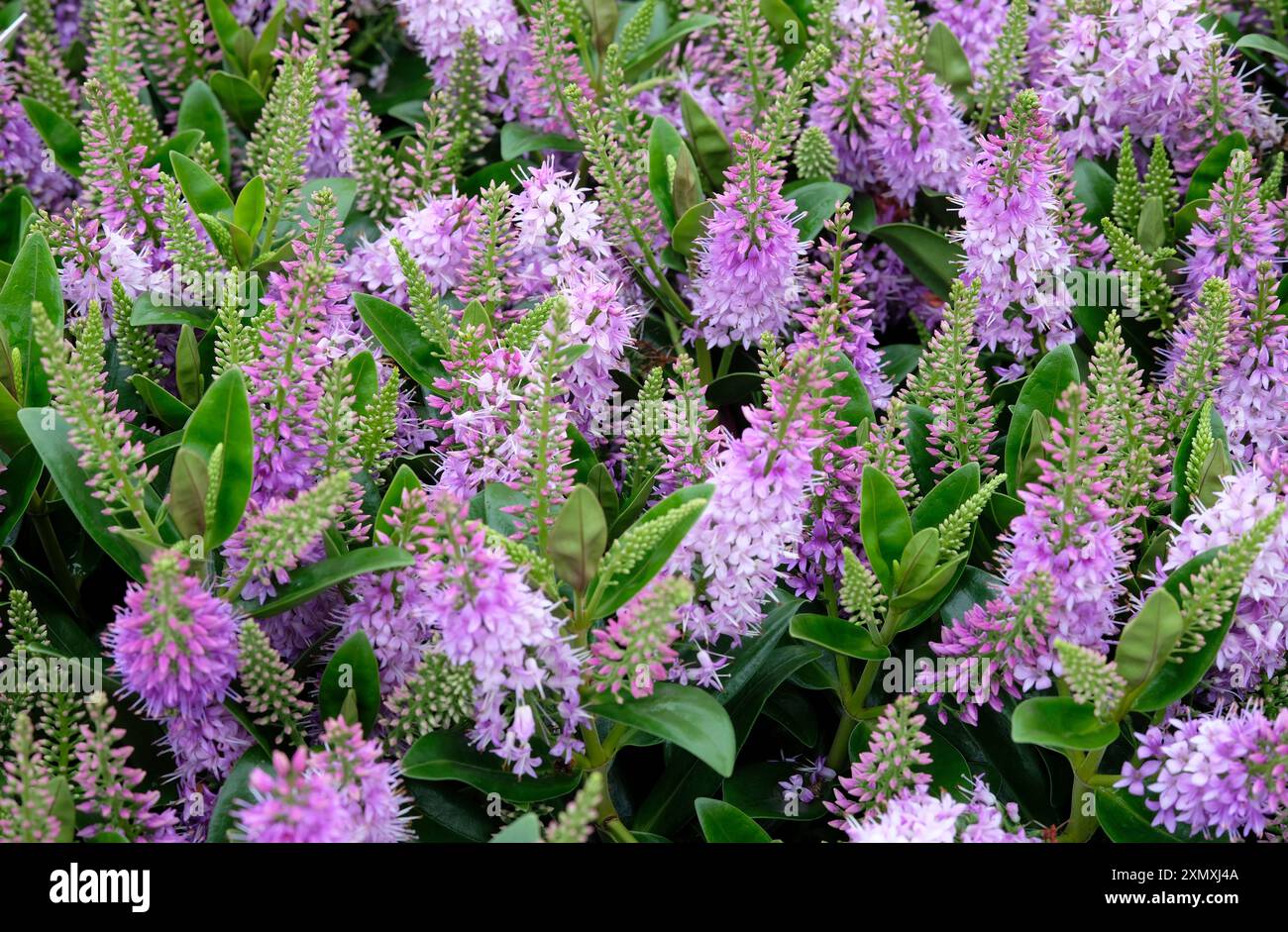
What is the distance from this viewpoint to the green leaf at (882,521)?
171 cm

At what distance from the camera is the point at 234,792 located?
1606mm

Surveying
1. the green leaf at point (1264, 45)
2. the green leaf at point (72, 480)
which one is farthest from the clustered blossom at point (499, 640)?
the green leaf at point (1264, 45)

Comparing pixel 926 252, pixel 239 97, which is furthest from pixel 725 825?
pixel 239 97

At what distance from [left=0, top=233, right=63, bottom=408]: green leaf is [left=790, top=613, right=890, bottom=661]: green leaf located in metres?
1.13

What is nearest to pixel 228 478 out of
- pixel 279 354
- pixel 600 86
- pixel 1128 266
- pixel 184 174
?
pixel 279 354

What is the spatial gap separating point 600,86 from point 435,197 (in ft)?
1.37

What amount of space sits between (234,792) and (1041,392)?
1248 mm

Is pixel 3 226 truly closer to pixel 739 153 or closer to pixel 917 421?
pixel 739 153

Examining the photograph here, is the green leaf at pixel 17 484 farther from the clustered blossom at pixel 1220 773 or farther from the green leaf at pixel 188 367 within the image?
the clustered blossom at pixel 1220 773

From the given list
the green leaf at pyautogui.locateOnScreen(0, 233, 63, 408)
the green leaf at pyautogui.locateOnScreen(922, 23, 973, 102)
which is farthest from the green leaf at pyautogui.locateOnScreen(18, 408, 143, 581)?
the green leaf at pyautogui.locateOnScreen(922, 23, 973, 102)

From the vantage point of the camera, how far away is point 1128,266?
6.91ft

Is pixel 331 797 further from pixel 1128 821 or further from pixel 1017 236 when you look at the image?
pixel 1017 236

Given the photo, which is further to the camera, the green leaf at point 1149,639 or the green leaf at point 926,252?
the green leaf at point 926,252

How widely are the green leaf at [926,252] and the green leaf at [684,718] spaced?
103 centimetres
